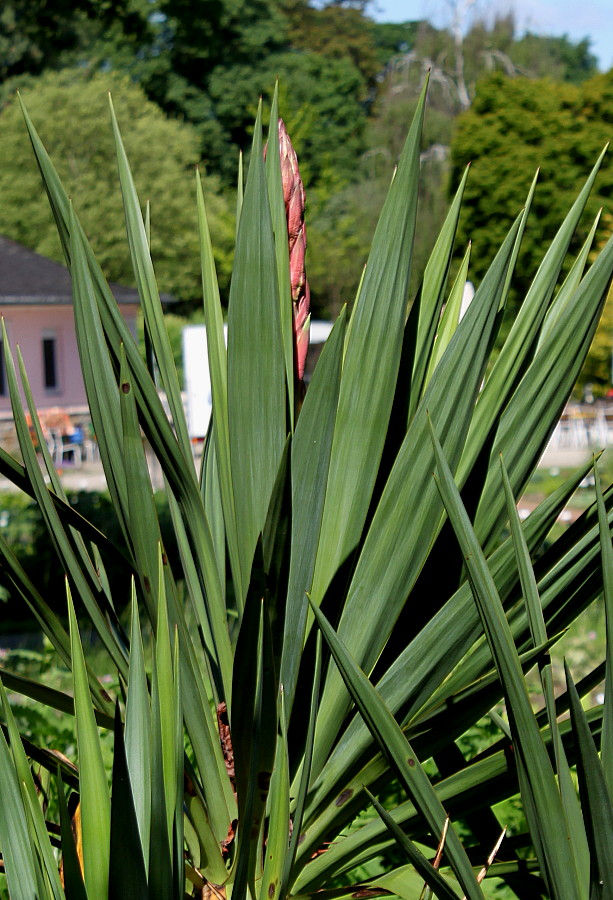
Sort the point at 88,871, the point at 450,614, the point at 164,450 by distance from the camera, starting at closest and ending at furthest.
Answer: the point at 88,871 → the point at 450,614 → the point at 164,450

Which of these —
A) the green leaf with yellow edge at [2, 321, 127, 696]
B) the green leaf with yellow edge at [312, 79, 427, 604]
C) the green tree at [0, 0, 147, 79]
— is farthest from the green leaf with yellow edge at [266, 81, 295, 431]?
the green tree at [0, 0, 147, 79]

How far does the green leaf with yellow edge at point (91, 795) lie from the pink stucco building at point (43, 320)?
17.0 m

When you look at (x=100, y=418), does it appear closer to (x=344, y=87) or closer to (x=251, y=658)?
(x=251, y=658)

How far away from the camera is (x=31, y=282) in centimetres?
1873

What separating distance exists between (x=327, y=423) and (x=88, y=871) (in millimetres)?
630

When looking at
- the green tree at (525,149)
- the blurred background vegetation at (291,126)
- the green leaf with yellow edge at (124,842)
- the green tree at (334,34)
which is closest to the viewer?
the green leaf with yellow edge at (124,842)

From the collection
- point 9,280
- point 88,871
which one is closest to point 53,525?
point 88,871

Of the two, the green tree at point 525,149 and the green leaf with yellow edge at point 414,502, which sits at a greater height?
the green tree at point 525,149

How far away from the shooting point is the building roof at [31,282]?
1781 cm

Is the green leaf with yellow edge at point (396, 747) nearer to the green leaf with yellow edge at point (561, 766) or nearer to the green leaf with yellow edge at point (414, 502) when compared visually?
the green leaf with yellow edge at point (561, 766)

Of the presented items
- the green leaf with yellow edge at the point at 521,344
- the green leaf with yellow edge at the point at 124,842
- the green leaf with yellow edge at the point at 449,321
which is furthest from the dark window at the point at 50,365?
the green leaf with yellow edge at the point at 124,842

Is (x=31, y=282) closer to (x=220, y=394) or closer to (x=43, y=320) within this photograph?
(x=43, y=320)

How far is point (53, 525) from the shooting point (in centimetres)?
142

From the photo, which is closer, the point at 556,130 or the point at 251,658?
the point at 251,658
